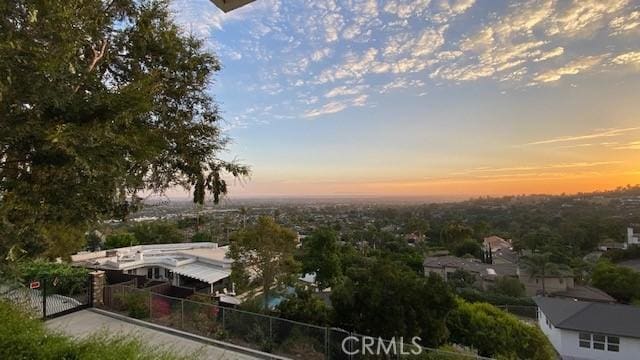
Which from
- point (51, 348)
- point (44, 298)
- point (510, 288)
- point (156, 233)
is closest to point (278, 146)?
point (44, 298)

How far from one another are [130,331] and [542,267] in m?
40.1

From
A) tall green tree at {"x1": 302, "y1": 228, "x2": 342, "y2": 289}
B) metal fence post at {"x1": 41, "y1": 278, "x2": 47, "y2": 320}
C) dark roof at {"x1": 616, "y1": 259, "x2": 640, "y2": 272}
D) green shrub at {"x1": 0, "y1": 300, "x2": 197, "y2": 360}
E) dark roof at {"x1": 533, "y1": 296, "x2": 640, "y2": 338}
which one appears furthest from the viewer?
dark roof at {"x1": 616, "y1": 259, "x2": 640, "y2": 272}

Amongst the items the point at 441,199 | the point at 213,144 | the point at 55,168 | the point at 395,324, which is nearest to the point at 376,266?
the point at 395,324

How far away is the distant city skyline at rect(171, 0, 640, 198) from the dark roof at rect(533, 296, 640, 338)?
807cm

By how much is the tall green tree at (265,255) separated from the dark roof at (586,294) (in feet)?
91.1

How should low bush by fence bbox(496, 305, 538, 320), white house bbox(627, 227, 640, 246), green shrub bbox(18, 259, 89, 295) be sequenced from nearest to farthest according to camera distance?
green shrub bbox(18, 259, 89, 295) → low bush by fence bbox(496, 305, 538, 320) → white house bbox(627, 227, 640, 246)

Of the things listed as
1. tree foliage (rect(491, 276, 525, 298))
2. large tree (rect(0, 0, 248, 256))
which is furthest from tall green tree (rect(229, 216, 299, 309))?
tree foliage (rect(491, 276, 525, 298))

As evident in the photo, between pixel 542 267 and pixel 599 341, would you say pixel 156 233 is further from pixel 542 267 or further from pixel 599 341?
pixel 599 341

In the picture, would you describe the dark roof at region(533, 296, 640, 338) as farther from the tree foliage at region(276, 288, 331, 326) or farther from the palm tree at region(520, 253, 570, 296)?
the tree foliage at region(276, 288, 331, 326)

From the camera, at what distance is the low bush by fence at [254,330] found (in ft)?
24.0

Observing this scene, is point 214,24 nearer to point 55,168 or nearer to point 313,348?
point 55,168

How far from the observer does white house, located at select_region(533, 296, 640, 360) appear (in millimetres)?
19781

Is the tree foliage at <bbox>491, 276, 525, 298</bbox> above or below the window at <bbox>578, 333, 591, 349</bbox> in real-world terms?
below

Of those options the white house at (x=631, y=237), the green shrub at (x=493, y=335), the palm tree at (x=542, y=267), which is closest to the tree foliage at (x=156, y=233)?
the green shrub at (x=493, y=335)
